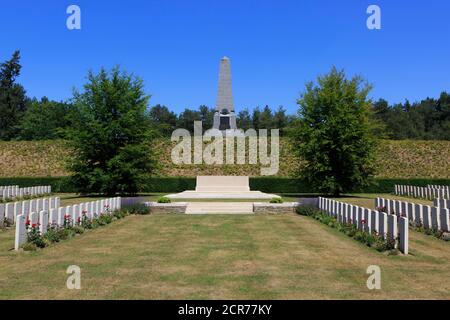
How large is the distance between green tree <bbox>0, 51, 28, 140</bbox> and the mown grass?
3321cm

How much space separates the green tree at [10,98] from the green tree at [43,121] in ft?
8.83

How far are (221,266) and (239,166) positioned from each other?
42.7m

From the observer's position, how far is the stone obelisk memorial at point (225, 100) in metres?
50.7

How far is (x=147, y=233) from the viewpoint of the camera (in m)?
15.9

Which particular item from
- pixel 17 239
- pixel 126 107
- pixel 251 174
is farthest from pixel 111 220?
pixel 251 174

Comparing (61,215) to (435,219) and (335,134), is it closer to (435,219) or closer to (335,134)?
(435,219)

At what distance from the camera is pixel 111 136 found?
29.8m

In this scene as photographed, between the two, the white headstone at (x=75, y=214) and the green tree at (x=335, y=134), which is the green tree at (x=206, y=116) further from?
the white headstone at (x=75, y=214)

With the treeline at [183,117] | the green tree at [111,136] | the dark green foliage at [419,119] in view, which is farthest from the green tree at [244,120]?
the green tree at [111,136]

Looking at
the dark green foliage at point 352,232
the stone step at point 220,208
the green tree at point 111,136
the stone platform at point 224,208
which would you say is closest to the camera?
the dark green foliage at point 352,232

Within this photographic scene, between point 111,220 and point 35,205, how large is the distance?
2.95m

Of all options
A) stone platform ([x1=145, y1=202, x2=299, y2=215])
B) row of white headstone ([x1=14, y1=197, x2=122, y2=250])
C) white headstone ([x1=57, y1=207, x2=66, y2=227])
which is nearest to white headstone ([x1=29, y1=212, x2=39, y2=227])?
row of white headstone ([x1=14, y1=197, x2=122, y2=250])
